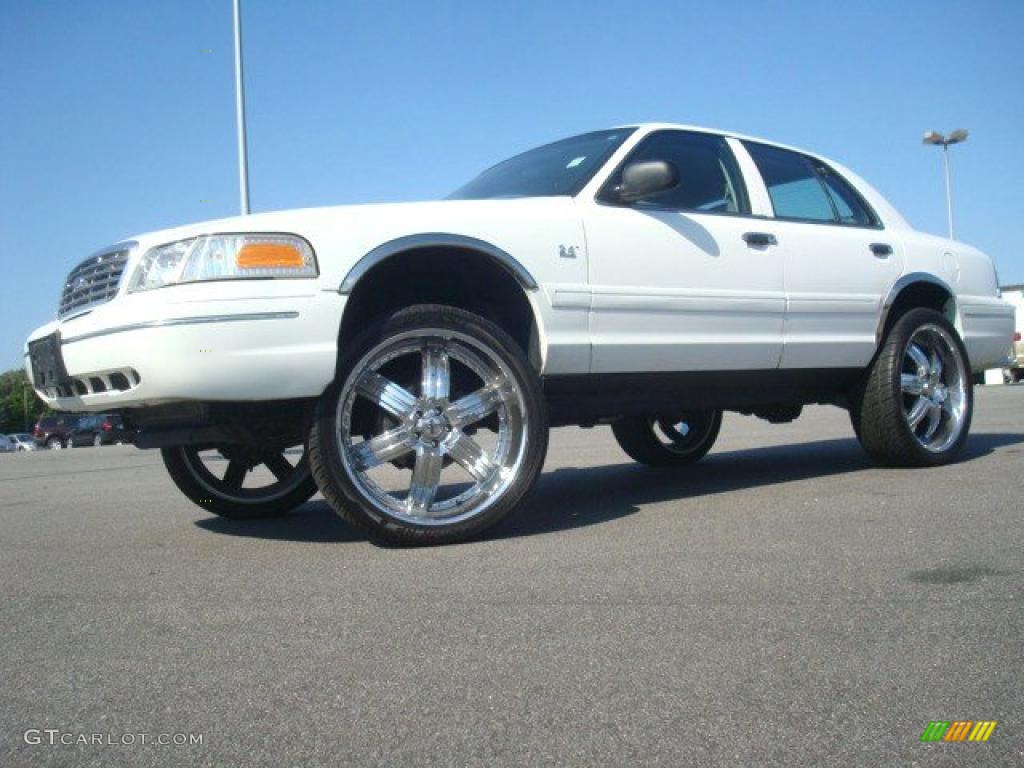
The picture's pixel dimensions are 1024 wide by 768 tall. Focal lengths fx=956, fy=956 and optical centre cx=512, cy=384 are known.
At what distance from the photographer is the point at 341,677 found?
222 cm

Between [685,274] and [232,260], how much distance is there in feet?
6.97

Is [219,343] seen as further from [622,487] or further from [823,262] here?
[823,262]

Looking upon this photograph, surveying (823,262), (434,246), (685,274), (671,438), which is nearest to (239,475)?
(434,246)

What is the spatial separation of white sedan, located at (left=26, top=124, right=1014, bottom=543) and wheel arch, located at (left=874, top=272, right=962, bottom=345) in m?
0.02

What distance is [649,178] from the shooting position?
422 centimetres

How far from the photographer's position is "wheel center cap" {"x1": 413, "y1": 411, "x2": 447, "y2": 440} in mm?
3801

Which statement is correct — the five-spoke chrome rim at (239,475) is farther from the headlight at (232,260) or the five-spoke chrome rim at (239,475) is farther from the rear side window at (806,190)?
the rear side window at (806,190)

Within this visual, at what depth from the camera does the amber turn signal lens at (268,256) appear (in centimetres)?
349

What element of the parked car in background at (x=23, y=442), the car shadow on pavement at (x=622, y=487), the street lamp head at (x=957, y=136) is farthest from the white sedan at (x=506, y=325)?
the parked car in background at (x=23, y=442)

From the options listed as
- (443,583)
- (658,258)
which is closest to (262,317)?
(443,583)

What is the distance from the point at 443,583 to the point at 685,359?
199cm

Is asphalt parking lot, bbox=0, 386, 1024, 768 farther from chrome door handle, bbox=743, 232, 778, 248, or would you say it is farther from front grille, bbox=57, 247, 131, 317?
chrome door handle, bbox=743, 232, 778, 248

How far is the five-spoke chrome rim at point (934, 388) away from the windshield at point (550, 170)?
226cm

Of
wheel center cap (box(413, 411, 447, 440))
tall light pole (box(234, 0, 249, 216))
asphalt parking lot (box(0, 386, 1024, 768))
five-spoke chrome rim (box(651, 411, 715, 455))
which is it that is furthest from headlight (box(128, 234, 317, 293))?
tall light pole (box(234, 0, 249, 216))
